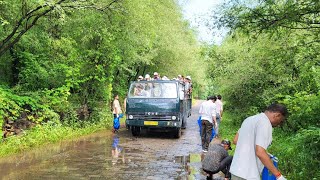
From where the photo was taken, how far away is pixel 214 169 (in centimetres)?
681

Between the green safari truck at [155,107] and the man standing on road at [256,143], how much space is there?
9056 millimetres

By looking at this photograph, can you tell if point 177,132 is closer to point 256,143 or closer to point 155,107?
point 155,107

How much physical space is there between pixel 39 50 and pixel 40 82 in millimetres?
1251

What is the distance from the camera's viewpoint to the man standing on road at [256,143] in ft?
13.4

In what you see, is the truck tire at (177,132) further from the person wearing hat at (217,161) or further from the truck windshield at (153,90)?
the person wearing hat at (217,161)

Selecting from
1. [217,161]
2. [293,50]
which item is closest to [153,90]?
[293,50]

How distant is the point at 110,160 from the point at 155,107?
429cm

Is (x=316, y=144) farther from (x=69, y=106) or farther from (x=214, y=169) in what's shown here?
(x=69, y=106)

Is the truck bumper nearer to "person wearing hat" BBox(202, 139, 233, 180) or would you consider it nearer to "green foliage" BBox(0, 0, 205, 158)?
"green foliage" BBox(0, 0, 205, 158)

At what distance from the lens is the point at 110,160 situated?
31.1 feet

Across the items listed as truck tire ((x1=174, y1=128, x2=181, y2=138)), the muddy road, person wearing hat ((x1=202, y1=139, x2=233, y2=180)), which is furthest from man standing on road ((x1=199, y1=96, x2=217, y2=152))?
person wearing hat ((x1=202, y1=139, x2=233, y2=180))

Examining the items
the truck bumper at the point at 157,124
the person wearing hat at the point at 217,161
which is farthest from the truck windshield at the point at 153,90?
the person wearing hat at the point at 217,161

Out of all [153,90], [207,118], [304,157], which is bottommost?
[304,157]

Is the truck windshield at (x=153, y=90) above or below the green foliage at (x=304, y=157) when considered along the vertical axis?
above
